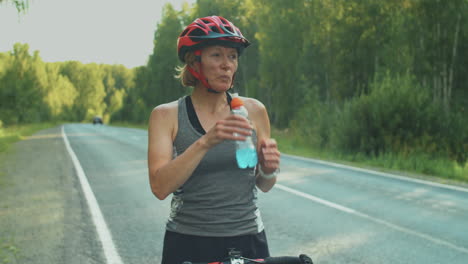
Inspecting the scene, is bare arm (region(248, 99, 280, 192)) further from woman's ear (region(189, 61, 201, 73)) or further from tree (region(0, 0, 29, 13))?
tree (region(0, 0, 29, 13))

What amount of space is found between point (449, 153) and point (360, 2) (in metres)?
16.2

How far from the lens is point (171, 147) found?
2076 mm

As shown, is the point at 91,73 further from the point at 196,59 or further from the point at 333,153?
the point at 196,59

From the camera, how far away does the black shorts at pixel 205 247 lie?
211 cm

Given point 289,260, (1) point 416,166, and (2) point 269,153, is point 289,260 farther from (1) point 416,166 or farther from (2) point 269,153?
(1) point 416,166

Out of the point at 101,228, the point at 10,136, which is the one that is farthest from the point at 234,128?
the point at 10,136

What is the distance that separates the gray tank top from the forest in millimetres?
337

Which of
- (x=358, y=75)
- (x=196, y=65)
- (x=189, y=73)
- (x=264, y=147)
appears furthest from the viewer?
(x=358, y=75)

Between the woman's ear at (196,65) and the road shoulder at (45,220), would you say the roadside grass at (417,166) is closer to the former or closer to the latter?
the road shoulder at (45,220)

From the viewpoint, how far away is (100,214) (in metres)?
8.52

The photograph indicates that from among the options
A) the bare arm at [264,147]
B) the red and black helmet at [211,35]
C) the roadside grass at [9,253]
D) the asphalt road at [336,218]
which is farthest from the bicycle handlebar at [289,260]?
the roadside grass at [9,253]

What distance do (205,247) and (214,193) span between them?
9.5 inches

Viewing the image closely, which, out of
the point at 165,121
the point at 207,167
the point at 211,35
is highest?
the point at 211,35

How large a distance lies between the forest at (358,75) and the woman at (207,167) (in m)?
0.18
